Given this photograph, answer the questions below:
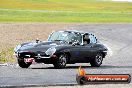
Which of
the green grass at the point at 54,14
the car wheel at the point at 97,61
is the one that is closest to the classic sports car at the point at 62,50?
the car wheel at the point at 97,61

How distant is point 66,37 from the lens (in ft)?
76.2

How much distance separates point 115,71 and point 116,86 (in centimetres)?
578

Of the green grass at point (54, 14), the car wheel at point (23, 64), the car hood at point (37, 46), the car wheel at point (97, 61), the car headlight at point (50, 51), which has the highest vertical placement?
the car hood at point (37, 46)

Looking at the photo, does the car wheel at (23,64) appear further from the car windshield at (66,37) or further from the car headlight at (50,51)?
the car windshield at (66,37)

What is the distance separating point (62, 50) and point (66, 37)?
48.5 inches

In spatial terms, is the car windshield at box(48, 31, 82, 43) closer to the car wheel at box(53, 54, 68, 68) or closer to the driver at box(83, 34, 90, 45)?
the driver at box(83, 34, 90, 45)

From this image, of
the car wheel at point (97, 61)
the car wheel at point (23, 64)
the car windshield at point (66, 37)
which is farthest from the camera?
the car wheel at point (97, 61)

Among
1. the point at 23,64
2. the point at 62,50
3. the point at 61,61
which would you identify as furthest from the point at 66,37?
the point at 23,64

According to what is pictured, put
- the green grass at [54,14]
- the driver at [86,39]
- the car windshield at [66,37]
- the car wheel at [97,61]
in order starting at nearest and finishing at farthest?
the car windshield at [66,37] < the driver at [86,39] < the car wheel at [97,61] < the green grass at [54,14]

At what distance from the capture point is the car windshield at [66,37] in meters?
23.2

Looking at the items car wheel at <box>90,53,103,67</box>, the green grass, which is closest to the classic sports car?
car wheel at <box>90,53,103,67</box>

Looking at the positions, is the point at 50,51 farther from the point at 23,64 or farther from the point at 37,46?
the point at 23,64

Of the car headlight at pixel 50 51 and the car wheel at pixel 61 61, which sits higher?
the car headlight at pixel 50 51

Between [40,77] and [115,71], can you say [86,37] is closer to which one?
[115,71]
